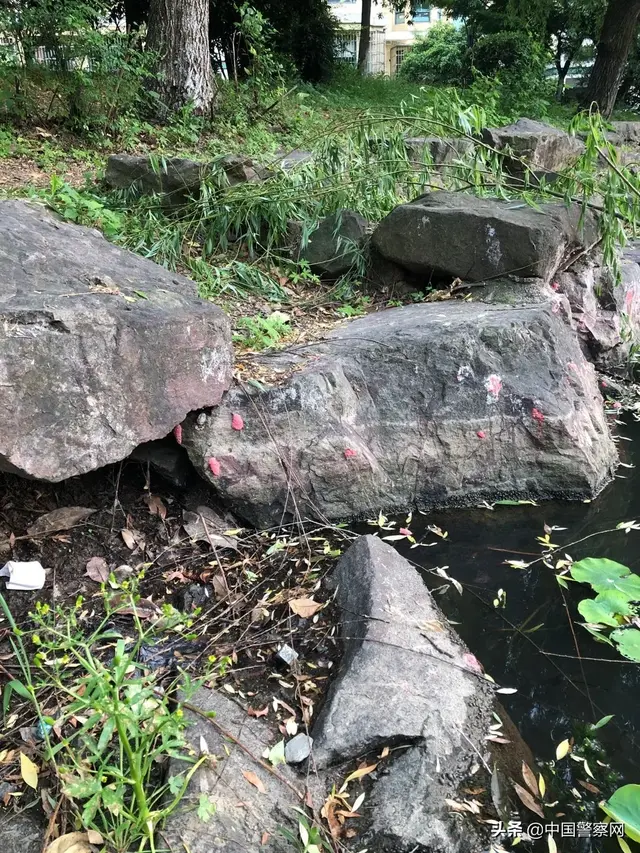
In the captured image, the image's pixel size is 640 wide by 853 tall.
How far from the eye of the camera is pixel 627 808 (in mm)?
1892

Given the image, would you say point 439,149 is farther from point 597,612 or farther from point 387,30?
point 387,30

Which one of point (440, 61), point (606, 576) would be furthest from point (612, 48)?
point (606, 576)

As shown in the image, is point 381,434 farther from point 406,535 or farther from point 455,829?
point 455,829

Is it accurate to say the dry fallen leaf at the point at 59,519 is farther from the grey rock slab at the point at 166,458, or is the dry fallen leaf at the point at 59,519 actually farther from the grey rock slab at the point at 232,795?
the grey rock slab at the point at 232,795

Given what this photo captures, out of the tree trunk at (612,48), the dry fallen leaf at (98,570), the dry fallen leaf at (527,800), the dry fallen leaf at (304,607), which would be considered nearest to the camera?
the dry fallen leaf at (527,800)

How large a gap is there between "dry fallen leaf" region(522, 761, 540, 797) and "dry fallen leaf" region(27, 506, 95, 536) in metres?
2.11

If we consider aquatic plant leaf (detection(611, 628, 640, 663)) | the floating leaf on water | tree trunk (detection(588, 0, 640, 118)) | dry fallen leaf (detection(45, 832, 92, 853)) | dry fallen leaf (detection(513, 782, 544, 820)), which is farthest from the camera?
tree trunk (detection(588, 0, 640, 118))

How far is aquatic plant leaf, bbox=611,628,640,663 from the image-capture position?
252cm

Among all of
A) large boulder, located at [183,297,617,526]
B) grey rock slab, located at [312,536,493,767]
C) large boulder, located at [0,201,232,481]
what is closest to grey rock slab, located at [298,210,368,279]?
large boulder, located at [183,297,617,526]

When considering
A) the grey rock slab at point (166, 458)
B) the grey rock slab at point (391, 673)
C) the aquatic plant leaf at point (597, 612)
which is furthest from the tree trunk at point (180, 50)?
the aquatic plant leaf at point (597, 612)

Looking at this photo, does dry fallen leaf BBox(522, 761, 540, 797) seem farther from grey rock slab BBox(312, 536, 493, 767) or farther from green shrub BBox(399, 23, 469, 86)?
green shrub BBox(399, 23, 469, 86)

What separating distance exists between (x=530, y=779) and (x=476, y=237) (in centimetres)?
324

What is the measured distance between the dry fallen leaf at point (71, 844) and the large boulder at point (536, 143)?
6.25 m

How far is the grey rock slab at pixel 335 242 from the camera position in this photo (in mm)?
4742
